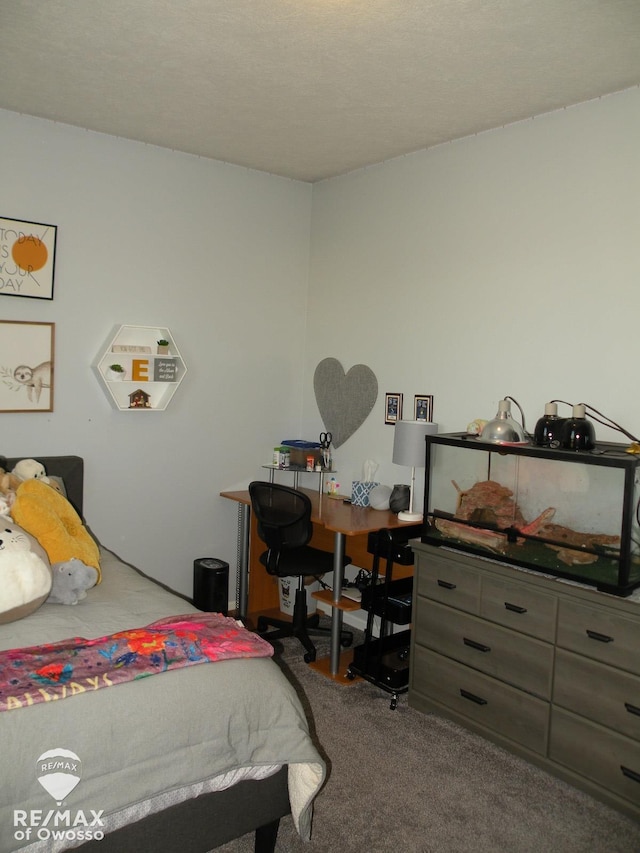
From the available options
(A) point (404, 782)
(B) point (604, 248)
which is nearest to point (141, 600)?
(A) point (404, 782)

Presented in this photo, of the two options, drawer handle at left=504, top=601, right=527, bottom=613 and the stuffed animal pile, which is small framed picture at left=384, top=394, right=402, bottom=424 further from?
the stuffed animal pile

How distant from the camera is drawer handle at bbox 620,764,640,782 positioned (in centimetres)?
237

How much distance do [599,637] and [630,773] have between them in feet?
1.52

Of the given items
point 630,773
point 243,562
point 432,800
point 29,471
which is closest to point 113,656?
point 432,800

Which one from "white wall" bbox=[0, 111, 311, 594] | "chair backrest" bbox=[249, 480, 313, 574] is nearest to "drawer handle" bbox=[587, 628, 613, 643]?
"chair backrest" bbox=[249, 480, 313, 574]

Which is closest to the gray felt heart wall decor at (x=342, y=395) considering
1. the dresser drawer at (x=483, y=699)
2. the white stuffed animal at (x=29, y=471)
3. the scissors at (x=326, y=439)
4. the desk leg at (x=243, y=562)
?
the scissors at (x=326, y=439)

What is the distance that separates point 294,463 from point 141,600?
1.86 metres

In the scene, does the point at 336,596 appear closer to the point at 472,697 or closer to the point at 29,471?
the point at 472,697

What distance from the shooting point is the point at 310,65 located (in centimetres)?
268

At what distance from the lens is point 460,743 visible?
286 centimetres

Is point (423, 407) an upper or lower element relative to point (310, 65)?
lower

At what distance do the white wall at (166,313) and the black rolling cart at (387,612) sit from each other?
1.22 metres

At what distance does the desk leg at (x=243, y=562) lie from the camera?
4.12m

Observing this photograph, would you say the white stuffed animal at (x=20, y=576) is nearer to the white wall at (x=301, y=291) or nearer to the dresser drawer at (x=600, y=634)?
the white wall at (x=301, y=291)
